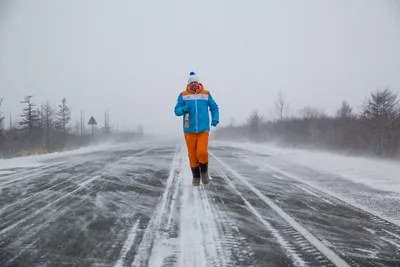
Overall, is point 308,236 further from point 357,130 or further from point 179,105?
point 357,130

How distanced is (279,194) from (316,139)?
1774 cm

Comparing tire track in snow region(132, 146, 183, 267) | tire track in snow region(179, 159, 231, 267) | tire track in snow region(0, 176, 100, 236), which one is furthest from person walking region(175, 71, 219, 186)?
tire track in snow region(0, 176, 100, 236)

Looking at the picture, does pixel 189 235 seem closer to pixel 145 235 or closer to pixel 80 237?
pixel 145 235

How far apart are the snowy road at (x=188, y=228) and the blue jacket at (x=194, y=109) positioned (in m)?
1.12

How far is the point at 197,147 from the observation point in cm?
530

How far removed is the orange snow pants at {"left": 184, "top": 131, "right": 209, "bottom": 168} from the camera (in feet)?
17.3

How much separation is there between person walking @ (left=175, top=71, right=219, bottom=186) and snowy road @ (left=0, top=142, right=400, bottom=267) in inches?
21.5

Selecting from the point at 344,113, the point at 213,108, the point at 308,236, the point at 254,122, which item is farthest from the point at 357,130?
the point at 254,122

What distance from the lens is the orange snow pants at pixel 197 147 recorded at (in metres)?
5.26

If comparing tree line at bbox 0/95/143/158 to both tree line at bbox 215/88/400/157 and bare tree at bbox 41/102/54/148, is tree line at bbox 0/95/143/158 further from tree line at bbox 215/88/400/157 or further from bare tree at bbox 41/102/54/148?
tree line at bbox 215/88/400/157

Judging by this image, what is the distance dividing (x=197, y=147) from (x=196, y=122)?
45cm

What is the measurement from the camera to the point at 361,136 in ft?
51.9

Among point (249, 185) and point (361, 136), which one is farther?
point (361, 136)

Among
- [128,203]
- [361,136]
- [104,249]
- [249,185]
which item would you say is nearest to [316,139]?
[361,136]
